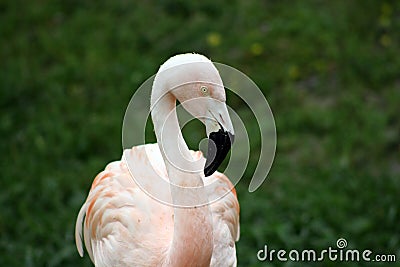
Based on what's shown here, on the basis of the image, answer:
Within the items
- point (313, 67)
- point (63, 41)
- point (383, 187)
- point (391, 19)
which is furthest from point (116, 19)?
point (383, 187)

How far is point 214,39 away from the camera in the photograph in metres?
7.02

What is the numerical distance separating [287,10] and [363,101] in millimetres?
1562

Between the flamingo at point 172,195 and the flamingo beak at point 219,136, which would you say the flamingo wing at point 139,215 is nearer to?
the flamingo at point 172,195

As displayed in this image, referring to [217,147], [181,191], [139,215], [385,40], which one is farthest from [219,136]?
[385,40]

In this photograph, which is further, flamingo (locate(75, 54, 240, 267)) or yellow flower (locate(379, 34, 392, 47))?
yellow flower (locate(379, 34, 392, 47))

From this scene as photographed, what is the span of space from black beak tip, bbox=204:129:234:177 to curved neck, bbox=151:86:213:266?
161mm

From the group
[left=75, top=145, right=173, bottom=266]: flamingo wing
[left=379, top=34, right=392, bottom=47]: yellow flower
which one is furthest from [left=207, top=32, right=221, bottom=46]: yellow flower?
[left=75, top=145, right=173, bottom=266]: flamingo wing

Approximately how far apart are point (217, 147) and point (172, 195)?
1.33 feet

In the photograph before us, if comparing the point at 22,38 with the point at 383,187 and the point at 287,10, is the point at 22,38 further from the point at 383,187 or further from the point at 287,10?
the point at 383,187

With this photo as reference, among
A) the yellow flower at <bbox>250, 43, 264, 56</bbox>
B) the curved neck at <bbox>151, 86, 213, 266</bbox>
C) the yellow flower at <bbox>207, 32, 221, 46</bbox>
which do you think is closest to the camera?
the curved neck at <bbox>151, 86, 213, 266</bbox>

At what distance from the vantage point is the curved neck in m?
3.13

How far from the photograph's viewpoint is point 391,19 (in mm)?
6879

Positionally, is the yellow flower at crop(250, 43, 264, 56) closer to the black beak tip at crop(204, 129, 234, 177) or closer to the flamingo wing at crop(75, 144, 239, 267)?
the flamingo wing at crop(75, 144, 239, 267)

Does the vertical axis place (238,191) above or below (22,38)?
below
